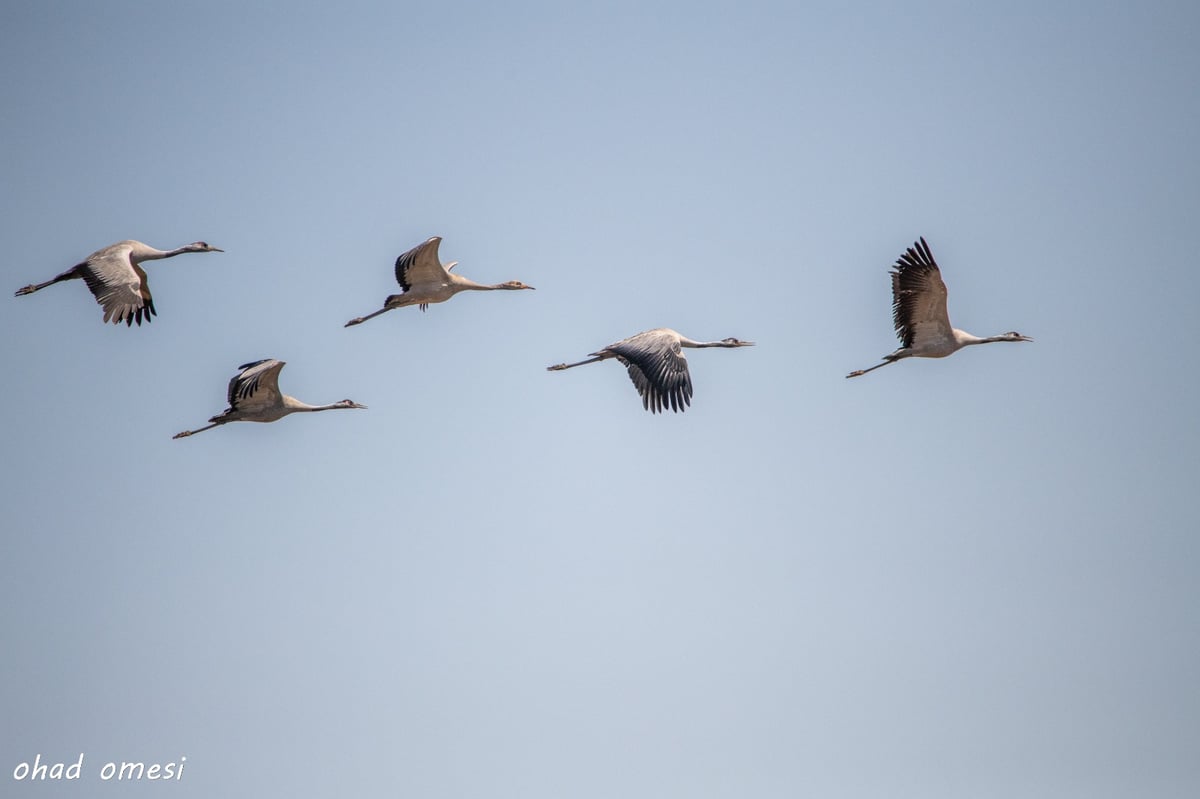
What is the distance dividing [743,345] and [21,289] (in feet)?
43.0

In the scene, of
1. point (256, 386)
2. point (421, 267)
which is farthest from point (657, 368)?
point (256, 386)

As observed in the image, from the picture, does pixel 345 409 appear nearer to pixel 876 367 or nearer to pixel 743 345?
pixel 743 345

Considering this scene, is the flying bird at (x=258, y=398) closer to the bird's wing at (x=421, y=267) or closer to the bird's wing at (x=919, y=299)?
the bird's wing at (x=421, y=267)

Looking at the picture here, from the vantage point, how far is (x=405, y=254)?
108 feet

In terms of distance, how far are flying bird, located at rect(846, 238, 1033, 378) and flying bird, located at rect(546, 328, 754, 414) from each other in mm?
4528

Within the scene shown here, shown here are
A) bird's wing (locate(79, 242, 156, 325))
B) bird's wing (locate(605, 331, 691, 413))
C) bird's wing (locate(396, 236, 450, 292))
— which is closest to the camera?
bird's wing (locate(605, 331, 691, 413))

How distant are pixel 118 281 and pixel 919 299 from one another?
13671 millimetres

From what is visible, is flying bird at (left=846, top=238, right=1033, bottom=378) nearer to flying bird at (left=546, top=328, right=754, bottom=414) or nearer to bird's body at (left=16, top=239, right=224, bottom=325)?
flying bird at (left=546, top=328, right=754, bottom=414)

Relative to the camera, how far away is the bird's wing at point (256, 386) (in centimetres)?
3195

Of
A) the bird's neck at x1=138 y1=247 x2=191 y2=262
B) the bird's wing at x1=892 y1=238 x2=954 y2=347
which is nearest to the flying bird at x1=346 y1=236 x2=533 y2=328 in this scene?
the bird's neck at x1=138 y1=247 x2=191 y2=262

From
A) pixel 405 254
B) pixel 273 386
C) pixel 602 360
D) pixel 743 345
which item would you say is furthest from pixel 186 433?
pixel 743 345

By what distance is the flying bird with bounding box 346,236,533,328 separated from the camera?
109 feet

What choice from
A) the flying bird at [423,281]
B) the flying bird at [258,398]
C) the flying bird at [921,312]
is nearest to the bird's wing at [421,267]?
the flying bird at [423,281]

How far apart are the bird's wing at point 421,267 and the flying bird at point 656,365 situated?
3.36 metres
